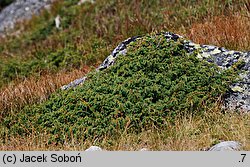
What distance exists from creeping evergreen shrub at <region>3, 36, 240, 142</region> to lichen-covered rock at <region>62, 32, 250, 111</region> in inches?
4.5

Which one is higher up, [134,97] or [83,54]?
[134,97]

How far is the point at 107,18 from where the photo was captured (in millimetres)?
11320

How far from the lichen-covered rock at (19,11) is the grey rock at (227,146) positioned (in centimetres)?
1024

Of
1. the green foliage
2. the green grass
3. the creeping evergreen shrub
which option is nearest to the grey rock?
the creeping evergreen shrub

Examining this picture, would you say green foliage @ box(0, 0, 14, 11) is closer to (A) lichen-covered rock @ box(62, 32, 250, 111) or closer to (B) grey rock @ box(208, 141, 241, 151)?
(A) lichen-covered rock @ box(62, 32, 250, 111)

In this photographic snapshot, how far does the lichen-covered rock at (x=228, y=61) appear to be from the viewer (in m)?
6.29

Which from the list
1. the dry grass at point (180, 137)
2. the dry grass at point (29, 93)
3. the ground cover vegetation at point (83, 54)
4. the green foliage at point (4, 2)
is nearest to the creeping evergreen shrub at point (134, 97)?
the ground cover vegetation at point (83, 54)

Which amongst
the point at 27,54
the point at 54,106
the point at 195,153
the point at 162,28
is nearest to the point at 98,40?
the point at 162,28

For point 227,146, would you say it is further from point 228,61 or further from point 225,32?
point 225,32

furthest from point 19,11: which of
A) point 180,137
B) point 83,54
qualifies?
point 180,137

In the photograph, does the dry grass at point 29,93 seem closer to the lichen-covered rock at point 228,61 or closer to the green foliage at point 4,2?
the lichen-covered rock at point 228,61

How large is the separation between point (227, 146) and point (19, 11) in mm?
11675

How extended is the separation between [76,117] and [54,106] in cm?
45

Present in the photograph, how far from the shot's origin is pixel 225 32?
26.5 ft
